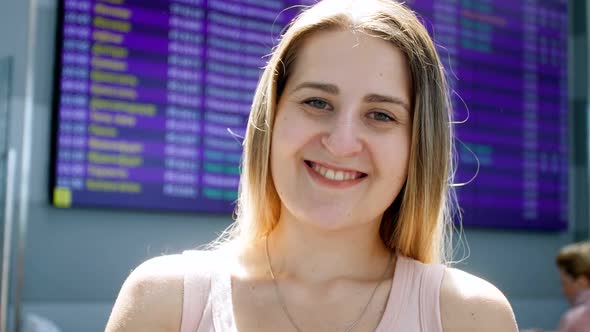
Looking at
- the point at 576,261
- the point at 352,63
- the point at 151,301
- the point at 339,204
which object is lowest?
the point at 576,261

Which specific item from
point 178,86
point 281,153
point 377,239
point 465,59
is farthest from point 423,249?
point 465,59

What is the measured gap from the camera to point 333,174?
1.09 metres

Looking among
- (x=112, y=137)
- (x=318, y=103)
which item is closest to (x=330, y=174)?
(x=318, y=103)

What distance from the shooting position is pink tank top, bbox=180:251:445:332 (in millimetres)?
1056

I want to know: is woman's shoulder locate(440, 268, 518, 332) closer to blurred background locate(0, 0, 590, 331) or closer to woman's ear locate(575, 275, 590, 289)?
blurred background locate(0, 0, 590, 331)

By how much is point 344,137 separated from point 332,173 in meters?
0.06

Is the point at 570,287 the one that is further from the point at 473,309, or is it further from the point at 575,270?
the point at 473,309

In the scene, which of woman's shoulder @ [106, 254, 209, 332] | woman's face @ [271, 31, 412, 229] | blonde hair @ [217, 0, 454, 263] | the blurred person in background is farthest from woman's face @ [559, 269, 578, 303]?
woman's shoulder @ [106, 254, 209, 332]

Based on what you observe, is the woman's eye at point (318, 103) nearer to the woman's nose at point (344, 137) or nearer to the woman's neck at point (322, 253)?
the woman's nose at point (344, 137)

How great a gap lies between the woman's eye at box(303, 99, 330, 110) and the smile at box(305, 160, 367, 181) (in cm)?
8

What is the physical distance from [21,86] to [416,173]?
1.78 meters

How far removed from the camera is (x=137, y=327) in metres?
1.04

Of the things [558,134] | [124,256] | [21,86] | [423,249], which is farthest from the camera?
[558,134]

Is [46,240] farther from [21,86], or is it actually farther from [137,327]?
[137,327]
